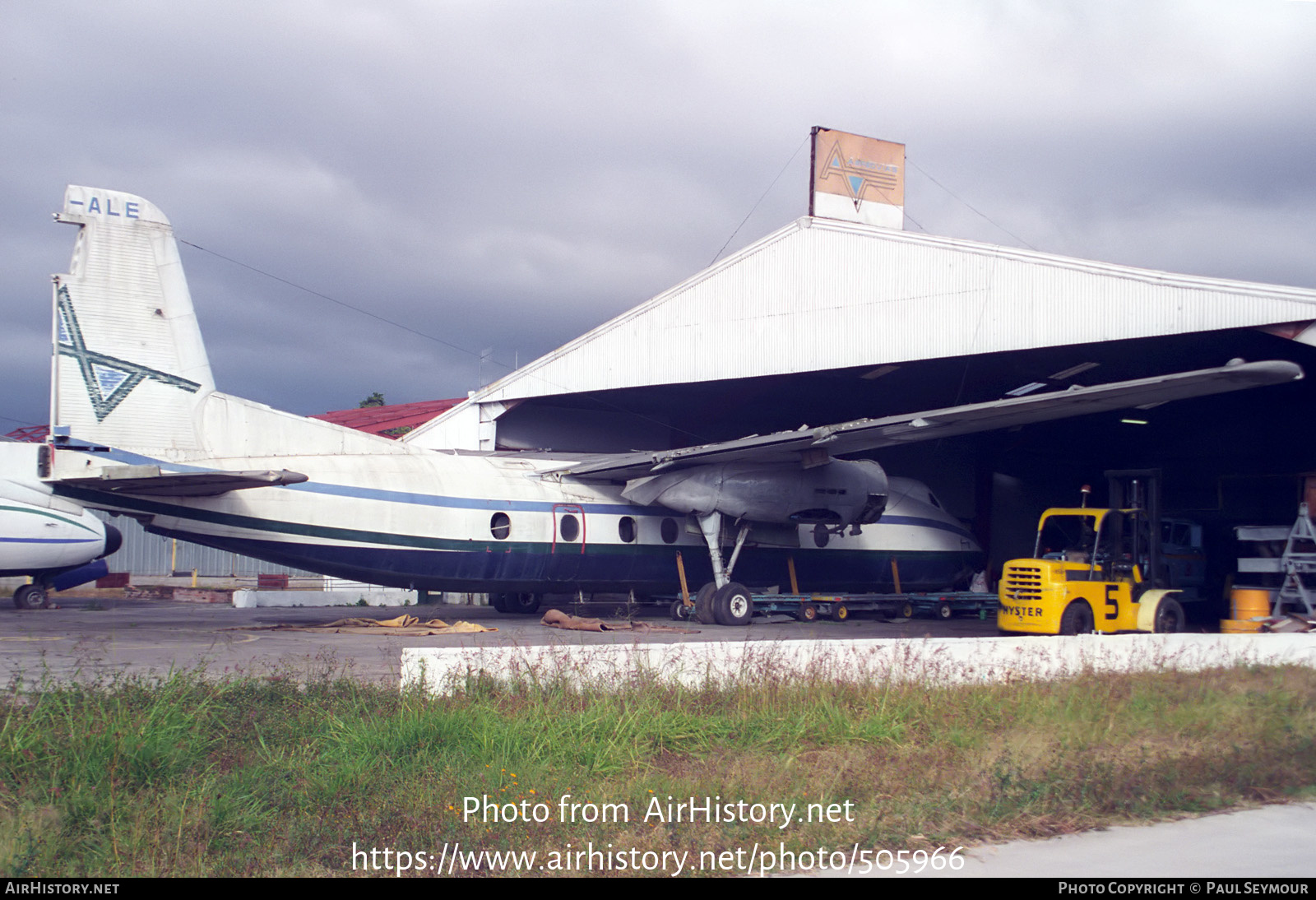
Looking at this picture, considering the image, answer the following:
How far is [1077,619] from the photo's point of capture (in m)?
16.9

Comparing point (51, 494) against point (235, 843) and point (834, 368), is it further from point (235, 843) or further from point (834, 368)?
point (834, 368)

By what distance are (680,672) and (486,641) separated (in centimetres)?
529

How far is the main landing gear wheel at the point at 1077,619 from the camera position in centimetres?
1661

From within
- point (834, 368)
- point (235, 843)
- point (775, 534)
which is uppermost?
point (834, 368)

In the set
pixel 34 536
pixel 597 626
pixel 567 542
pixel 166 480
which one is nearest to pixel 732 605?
pixel 597 626

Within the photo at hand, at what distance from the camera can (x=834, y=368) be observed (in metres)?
20.1

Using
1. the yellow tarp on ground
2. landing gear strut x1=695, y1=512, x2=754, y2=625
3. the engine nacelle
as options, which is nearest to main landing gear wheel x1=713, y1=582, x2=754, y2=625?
landing gear strut x1=695, y1=512, x2=754, y2=625

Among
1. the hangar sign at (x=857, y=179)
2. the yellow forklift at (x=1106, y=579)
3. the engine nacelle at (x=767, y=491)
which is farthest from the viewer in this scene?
the hangar sign at (x=857, y=179)

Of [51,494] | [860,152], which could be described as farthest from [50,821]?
[860,152]

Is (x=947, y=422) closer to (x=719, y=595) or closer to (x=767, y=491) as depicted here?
(x=767, y=491)

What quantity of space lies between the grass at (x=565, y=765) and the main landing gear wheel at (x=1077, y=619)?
667 centimetres

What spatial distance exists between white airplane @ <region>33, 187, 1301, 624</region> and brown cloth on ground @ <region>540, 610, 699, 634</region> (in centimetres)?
92

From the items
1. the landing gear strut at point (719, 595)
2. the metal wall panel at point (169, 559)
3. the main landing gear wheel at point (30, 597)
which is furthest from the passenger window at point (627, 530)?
the metal wall panel at point (169, 559)

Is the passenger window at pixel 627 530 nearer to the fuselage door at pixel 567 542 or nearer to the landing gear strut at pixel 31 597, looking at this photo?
the fuselage door at pixel 567 542
